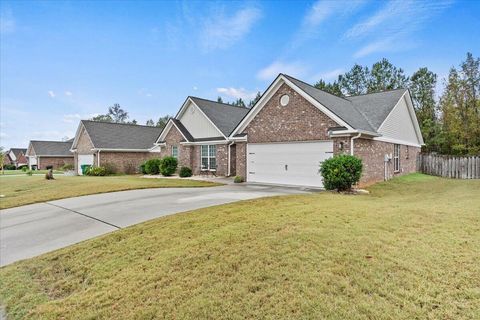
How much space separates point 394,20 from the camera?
45.8ft

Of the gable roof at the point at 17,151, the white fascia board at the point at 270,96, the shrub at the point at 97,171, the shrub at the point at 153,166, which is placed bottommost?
the shrub at the point at 97,171

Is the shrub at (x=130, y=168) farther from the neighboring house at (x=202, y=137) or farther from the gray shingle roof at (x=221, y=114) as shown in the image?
Result: the gray shingle roof at (x=221, y=114)

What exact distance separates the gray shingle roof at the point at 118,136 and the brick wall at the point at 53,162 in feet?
72.4

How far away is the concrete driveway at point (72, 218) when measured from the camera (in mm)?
6465

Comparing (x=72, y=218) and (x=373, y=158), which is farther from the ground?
(x=373, y=158)

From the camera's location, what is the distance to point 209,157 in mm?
21047

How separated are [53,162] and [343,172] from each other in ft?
165

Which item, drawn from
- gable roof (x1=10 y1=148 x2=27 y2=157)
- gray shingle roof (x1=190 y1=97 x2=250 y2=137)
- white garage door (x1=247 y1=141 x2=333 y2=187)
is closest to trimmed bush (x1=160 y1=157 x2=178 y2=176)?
gray shingle roof (x1=190 y1=97 x2=250 y2=137)

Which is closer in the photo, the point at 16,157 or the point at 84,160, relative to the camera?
the point at 84,160

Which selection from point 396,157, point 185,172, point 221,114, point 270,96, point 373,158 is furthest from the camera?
point 221,114

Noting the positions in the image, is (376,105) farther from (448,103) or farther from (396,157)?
(448,103)

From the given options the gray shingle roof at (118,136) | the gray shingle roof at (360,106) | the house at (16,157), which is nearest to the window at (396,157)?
the gray shingle roof at (360,106)

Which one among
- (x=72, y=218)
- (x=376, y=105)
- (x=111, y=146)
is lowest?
(x=72, y=218)

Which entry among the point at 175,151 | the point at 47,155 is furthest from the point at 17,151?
the point at 175,151
